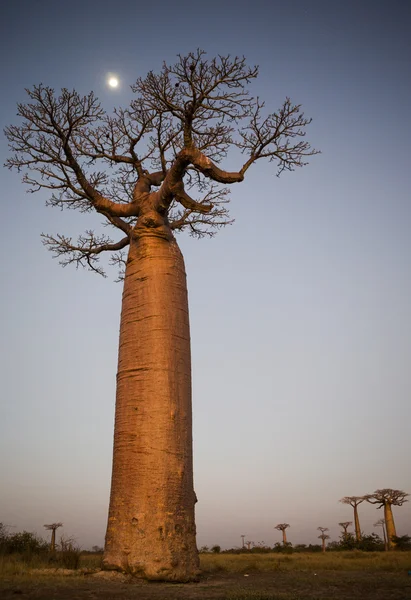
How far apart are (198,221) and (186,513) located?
427 cm

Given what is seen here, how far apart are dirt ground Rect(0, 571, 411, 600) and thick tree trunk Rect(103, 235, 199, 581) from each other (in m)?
0.31

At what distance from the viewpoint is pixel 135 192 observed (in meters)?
6.17

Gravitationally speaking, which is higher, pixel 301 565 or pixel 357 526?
pixel 301 565

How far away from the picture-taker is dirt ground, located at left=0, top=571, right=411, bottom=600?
303 centimetres

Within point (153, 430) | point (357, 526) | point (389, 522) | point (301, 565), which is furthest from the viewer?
point (357, 526)

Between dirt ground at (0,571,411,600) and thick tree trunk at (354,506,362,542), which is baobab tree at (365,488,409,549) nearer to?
A: thick tree trunk at (354,506,362,542)

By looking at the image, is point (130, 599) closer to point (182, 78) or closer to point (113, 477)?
point (113, 477)

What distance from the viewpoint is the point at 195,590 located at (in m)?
3.55

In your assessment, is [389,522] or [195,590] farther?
[389,522]

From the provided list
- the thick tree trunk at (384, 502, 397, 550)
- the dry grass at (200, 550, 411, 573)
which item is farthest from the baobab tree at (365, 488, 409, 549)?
the dry grass at (200, 550, 411, 573)

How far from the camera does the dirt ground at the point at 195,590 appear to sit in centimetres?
303

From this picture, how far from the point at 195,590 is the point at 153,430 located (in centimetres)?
138

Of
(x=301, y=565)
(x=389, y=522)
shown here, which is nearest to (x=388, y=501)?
(x=389, y=522)

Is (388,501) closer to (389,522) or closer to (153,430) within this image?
(389,522)
